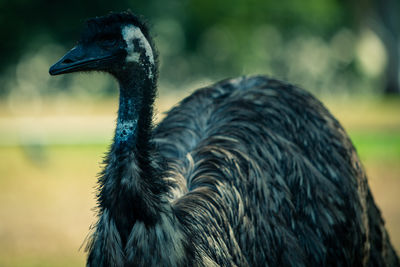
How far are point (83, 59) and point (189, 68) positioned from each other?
33247 mm

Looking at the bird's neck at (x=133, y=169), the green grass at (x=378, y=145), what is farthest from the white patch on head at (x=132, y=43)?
the green grass at (x=378, y=145)

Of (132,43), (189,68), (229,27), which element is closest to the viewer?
(132,43)

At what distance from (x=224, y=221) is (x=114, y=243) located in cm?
78

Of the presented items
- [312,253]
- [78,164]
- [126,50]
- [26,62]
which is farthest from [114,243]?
[26,62]

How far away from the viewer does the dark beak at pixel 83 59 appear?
3.28m

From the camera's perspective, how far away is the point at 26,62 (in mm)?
31953

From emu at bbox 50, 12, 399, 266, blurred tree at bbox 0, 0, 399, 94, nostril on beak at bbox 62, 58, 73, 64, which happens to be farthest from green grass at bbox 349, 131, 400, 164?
blurred tree at bbox 0, 0, 399, 94

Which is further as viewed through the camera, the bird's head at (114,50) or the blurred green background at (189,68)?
the blurred green background at (189,68)

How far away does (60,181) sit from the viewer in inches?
431

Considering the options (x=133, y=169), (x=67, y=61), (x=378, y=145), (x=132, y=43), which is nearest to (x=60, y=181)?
(x=378, y=145)

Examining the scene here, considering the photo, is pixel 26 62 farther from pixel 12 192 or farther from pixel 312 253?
pixel 312 253

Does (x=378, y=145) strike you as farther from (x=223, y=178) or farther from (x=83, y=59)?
(x=83, y=59)

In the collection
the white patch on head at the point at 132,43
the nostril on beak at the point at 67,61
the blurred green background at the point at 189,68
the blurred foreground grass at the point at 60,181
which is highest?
the blurred green background at the point at 189,68

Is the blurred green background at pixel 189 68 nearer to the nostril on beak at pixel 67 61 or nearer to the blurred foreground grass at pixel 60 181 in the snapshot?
the blurred foreground grass at pixel 60 181
